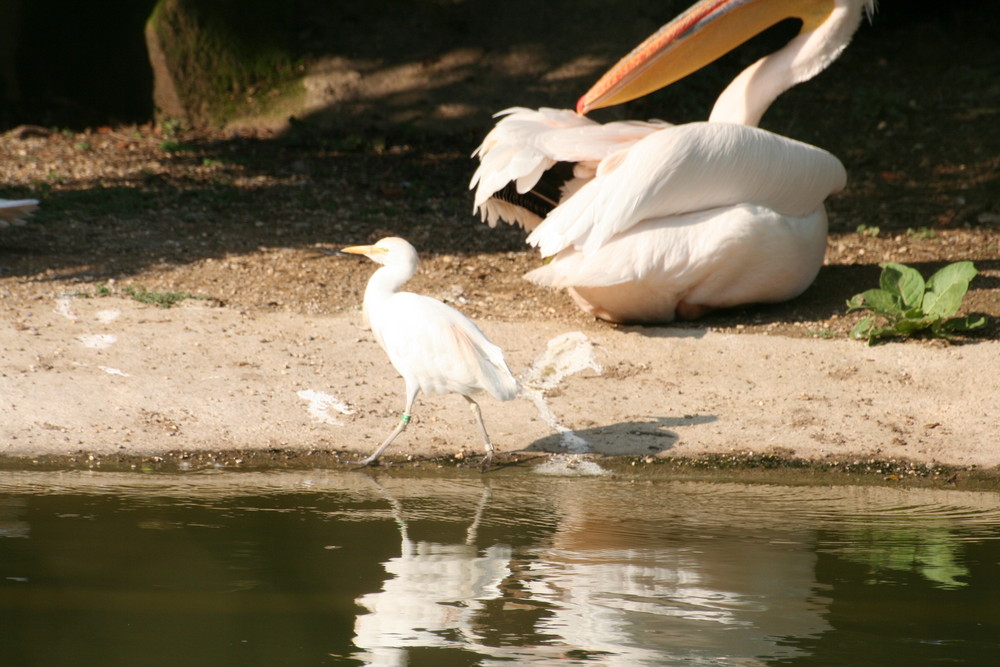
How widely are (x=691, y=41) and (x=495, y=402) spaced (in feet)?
7.62

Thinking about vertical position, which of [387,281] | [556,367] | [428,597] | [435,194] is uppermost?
[435,194]

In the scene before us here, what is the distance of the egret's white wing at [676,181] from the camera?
5.30 m

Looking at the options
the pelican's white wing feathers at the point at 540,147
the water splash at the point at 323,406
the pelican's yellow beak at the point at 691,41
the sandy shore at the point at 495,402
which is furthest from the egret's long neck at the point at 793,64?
the water splash at the point at 323,406

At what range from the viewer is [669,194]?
5.35m

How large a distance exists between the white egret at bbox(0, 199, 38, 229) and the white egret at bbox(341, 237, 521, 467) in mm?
3004

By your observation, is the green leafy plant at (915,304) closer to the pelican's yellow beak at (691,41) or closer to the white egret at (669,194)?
the white egret at (669,194)

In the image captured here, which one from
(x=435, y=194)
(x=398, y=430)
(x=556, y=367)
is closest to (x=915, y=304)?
(x=556, y=367)

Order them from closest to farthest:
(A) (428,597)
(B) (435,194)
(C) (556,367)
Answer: (A) (428,597) → (C) (556,367) → (B) (435,194)

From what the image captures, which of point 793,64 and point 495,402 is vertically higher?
point 793,64

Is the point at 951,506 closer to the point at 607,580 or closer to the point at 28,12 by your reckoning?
the point at 607,580

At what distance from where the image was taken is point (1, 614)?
2.92 meters

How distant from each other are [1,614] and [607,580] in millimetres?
1537

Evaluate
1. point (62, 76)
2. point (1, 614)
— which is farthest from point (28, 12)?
point (1, 614)

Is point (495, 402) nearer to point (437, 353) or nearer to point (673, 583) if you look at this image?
point (437, 353)
